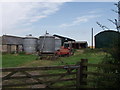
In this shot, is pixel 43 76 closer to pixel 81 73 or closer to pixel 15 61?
pixel 81 73

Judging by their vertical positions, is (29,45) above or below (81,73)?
above

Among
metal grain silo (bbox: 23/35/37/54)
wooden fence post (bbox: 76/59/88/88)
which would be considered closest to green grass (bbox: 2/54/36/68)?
wooden fence post (bbox: 76/59/88/88)

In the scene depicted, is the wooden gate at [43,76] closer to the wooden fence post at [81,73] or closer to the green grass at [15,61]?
the wooden fence post at [81,73]

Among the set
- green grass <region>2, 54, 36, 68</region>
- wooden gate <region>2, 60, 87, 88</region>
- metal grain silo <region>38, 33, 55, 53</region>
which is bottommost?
green grass <region>2, 54, 36, 68</region>

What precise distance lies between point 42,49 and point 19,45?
23401 millimetres

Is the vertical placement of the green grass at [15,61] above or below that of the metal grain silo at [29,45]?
below

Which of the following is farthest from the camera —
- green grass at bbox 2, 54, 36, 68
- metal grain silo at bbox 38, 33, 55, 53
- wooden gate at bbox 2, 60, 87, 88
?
metal grain silo at bbox 38, 33, 55, 53

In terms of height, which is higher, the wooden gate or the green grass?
the wooden gate

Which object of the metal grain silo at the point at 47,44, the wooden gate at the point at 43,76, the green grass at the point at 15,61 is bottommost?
the green grass at the point at 15,61

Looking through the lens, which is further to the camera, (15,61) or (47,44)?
(47,44)

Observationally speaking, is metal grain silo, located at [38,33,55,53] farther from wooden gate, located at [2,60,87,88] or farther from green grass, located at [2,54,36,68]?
wooden gate, located at [2,60,87,88]

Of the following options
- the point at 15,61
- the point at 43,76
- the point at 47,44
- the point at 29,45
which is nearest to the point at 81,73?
the point at 43,76

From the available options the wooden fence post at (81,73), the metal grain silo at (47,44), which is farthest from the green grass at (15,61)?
the wooden fence post at (81,73)

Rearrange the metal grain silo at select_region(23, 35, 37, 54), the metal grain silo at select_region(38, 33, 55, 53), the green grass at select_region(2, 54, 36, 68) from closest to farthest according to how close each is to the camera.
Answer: the green grass at select_region(2, 54, 36, 68), the metal grain silo at select_region(38, 33, 55, 53), the metal grain silo at select_region(23, 35, 37, 54)
